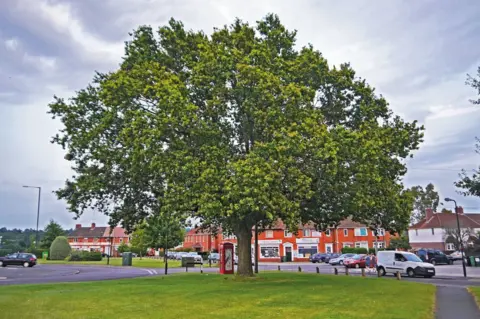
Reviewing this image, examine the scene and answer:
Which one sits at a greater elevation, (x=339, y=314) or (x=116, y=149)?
(x=116, y=149)

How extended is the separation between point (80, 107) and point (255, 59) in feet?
36.2

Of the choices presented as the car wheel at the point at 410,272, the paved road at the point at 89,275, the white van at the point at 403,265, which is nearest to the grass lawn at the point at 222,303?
the paved road at the point at 89,275

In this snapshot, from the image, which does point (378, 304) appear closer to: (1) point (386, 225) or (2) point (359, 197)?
(2) point (359, 197)

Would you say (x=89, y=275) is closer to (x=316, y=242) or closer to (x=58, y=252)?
(x=58, y=252)

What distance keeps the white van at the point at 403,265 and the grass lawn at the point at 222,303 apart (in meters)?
13.5

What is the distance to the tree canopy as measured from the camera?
2016cm

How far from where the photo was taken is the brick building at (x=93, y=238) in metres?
132

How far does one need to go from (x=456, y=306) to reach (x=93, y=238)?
12947 centimetres

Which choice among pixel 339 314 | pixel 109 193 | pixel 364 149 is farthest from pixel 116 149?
pixel 339 314

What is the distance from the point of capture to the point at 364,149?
2080cm

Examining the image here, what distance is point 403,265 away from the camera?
3459cm

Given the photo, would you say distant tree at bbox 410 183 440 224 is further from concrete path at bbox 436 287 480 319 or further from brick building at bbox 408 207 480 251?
concrete path at bbox 436 287 480 319

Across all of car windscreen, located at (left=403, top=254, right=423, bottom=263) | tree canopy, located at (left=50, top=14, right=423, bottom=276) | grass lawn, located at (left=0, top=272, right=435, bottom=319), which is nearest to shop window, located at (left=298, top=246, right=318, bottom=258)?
car windscreen, located at (left=403, top=254, right=423, bottom=263)

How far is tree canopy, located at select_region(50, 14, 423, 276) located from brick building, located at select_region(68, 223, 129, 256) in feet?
360
